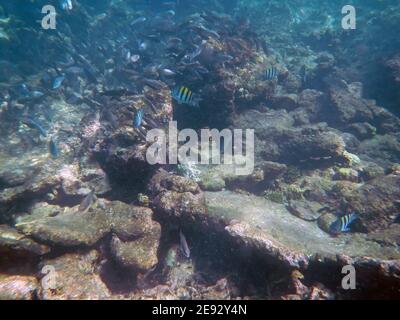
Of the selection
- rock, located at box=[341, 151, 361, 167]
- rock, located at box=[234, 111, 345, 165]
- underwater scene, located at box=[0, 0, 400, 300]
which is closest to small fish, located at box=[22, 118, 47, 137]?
underwater scene, located at box=[0, 0, 400, 300]

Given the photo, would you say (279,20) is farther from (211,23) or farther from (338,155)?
(338,155)

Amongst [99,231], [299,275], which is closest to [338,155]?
[299,275]

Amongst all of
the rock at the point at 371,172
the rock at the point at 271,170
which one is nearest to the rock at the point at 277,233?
the rock at the point at 271,170

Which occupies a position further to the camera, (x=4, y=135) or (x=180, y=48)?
(x=180, y=48)

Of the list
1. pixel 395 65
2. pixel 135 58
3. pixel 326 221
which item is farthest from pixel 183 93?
pixel 395 65

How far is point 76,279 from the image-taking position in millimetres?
4840

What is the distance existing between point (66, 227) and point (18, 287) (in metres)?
1.15

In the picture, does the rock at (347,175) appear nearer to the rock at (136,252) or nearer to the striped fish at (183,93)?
the striped fish at (183,93)

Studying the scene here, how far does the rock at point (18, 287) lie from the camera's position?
4168 mm

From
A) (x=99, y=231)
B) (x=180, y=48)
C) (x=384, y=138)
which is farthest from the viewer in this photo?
(x=384, y=138)

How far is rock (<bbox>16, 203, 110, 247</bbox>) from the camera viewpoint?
4.86m

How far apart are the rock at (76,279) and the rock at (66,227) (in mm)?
288

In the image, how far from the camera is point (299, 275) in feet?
16.0
